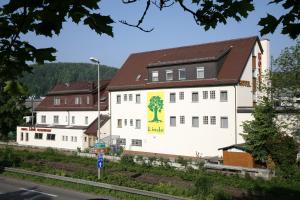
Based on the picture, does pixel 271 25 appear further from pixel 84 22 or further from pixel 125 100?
pixel 125 100

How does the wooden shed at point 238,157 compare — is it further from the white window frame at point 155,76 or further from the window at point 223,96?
the white window frame at point 155,76

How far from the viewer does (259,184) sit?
2450 cm

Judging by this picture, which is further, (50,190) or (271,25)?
(50,190)

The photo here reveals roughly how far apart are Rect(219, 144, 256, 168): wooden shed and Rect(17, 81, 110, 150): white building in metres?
20.1

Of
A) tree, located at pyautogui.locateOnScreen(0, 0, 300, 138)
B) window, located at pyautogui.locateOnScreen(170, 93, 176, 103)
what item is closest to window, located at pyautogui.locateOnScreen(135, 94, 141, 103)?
window, located at pyautogui.locateOnScreen(170, 93, 176, 103)

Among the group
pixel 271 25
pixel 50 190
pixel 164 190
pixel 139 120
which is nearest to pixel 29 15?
pixel 271 25

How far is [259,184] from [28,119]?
181ft

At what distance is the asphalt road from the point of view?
73.2 ft

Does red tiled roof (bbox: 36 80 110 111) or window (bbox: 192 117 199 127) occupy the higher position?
red tiled roof (bbox: 36 80 110 111)

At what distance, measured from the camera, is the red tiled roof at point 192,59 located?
3881cm

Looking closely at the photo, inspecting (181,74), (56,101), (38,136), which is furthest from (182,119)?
(38,136)

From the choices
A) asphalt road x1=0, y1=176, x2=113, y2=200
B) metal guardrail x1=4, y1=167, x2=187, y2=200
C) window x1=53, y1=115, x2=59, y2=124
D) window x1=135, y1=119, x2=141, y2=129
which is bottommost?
asphalt road x1=0, y1=176, x2=113, y2=200

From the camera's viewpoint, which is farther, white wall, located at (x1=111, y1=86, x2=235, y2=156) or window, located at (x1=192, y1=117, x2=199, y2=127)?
window, located at (x1=192, y1=117, x2=199, y2=127)

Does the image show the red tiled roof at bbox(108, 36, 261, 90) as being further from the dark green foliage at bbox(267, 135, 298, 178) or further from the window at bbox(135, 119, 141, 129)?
the dark green foliage at bbox(267, 135, 298, 178)
